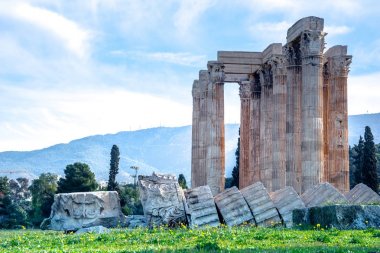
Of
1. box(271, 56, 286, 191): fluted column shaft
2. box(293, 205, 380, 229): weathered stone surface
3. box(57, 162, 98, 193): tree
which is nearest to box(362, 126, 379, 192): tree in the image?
box(271, 56, 286, 191): fluted column shaft

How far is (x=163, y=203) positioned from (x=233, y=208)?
3.19m

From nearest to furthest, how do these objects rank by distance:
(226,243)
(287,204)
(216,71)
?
(226,243) → (287,204) → (216,71)

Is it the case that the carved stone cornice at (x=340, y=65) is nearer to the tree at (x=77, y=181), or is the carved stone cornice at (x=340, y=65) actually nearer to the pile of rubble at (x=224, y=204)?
the pile of rubble at (x=224, y=204)

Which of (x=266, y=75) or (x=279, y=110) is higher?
(x=266, y=75)

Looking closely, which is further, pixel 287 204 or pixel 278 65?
pixel 278 65

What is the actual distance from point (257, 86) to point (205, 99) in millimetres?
4075

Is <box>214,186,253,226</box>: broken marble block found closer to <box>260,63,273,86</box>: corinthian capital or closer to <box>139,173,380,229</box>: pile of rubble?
<box>139,173,380,229</box>: pile of rubble

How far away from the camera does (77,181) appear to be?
3184 inches

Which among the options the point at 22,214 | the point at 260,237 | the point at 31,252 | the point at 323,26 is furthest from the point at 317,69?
the point at 22,214

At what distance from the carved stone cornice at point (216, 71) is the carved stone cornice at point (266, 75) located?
273 cm

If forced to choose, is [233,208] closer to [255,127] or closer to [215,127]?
[215,127]

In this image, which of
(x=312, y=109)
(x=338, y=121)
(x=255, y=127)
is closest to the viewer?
(x=312, y=109)

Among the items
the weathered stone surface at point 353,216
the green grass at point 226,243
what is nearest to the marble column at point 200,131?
the weathered stone surface at point 353,216

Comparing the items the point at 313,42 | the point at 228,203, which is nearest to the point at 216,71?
the point at 313,42
